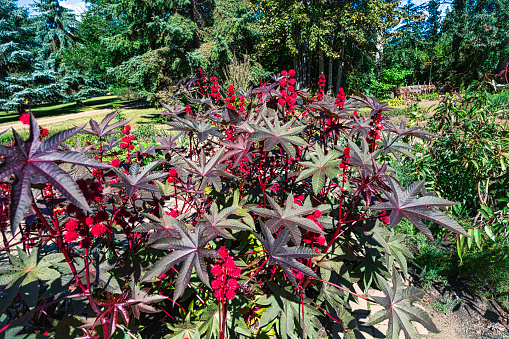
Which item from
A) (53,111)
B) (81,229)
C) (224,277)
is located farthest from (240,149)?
(53,111)

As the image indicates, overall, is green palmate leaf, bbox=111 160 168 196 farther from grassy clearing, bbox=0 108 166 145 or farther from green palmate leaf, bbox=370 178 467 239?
grassy clearing, bbox=0 108 166 145

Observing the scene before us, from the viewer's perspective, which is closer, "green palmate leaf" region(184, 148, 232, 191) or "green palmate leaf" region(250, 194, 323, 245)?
"green palmate leaf" region(250, 194, 323, 245)

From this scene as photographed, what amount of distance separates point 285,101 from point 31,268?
5.37ft

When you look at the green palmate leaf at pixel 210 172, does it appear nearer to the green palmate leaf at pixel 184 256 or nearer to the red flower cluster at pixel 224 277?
the green palmate leaf at pixel 184 256

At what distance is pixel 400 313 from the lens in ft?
3.81

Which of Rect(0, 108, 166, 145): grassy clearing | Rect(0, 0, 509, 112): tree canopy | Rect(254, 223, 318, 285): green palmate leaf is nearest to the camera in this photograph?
Rect(254, 223, 318, 285): green palmate leaf

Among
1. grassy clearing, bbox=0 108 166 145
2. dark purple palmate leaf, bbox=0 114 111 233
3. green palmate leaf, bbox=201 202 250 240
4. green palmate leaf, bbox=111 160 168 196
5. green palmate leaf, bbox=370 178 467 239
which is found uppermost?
dark purple palmate leaf, bbox=0 114 111 233

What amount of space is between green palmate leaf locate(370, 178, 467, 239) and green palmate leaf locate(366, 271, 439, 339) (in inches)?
15.9

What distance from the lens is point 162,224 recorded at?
123 centimetres

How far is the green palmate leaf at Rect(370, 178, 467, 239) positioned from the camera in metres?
0.96

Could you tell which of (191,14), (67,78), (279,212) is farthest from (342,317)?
(67,78)

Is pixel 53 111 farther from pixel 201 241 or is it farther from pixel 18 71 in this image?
pixel 201 241

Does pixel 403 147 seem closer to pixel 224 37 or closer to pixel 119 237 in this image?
pixel 119 237

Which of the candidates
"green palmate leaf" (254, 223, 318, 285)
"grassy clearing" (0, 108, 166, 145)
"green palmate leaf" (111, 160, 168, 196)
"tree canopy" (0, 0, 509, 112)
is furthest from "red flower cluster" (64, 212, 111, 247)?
"tree canopy" (0, 0, 509, 112)
